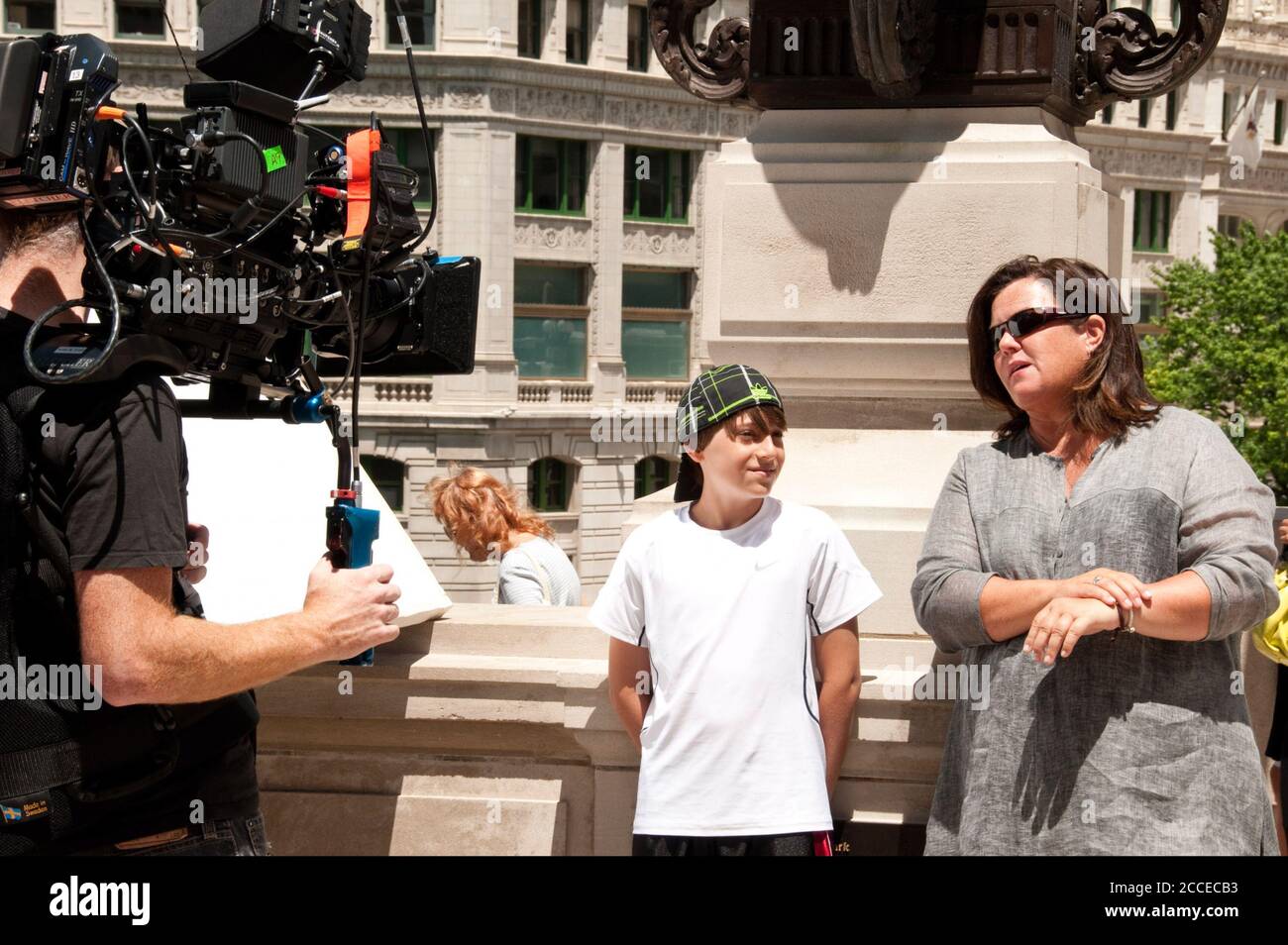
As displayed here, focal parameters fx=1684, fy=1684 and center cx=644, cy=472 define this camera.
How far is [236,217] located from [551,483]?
31.8 meters

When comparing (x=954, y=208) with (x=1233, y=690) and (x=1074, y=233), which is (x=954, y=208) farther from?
(x=1233, y=690)

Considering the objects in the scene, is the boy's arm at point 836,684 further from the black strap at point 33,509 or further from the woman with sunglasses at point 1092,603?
the black strap at point 33,509

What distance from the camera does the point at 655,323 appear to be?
36125mm

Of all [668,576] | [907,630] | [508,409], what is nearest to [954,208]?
[907,630]

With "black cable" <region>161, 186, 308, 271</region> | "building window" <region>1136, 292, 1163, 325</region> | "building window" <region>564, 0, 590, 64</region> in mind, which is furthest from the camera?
"building window" <region>1136, 292, 1163, 325</region>

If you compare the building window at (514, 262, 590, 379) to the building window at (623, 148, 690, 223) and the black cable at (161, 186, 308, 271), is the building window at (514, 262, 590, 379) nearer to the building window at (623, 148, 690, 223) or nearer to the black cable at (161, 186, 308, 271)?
the building window at (623, 148, 690, 223)

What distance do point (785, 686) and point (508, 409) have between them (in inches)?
1188

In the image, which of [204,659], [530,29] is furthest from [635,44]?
[204,659]

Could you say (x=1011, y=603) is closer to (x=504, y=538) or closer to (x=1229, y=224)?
(x=504, y=538)

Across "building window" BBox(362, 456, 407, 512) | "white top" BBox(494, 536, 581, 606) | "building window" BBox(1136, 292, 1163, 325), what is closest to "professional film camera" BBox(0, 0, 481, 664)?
"white top" BBox(494, 536, 581, 606)

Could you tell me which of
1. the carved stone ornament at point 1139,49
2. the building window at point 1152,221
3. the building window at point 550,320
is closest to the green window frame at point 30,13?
the building window at point 550,320

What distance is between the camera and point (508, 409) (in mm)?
33375

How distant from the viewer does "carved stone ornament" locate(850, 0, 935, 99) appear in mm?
4082

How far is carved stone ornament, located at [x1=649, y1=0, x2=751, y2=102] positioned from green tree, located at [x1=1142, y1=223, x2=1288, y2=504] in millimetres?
30998
